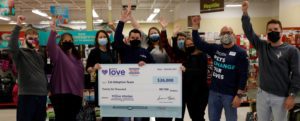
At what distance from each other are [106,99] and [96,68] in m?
0.42

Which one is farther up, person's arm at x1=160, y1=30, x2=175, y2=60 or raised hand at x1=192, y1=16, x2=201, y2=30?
raised hand at x1=192, y1=16, x2=201, y2=30

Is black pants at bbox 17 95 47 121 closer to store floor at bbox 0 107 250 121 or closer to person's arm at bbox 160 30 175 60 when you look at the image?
person's arm at bbox 160 30 175 60

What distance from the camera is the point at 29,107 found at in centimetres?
427

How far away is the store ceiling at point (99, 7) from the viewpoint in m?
→ 17.8

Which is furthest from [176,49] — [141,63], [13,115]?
[13,115]

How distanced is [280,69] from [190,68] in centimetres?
133

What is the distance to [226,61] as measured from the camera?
4031 millimetres

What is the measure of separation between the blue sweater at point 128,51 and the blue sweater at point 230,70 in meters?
0.92

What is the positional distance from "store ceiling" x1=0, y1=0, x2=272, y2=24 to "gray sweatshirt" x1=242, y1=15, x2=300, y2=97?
47.5 ft

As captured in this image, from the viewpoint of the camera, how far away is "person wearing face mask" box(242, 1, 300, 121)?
11.8 ft

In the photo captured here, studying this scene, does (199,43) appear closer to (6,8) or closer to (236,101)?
(236,101)

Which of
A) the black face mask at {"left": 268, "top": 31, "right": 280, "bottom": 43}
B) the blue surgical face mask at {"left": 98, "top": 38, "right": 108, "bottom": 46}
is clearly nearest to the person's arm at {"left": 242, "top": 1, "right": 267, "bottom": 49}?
the black face mask at {"left": 268, "top": 31, "right": 280, "bottom": 43}

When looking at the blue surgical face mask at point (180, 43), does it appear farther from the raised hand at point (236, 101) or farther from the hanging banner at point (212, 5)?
the hanging banner at point (212, 5)

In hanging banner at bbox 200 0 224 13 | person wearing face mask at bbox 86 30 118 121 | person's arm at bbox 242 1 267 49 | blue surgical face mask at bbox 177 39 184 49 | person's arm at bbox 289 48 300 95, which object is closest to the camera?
person's arm at bbox 289 48 300 95
